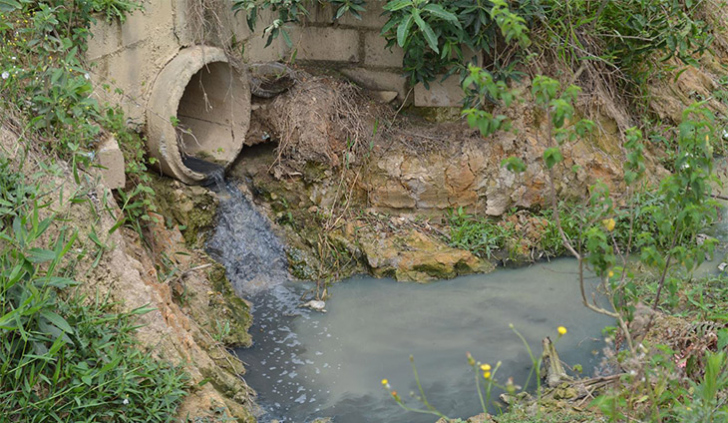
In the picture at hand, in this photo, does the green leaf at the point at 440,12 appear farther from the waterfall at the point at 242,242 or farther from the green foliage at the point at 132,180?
the green foliage at the point at 132,180

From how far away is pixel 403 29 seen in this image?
17.2 ft

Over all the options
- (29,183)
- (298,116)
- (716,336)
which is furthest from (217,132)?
(716,336)

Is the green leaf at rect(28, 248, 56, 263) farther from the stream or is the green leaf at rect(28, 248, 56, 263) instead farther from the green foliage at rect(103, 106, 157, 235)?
the stream

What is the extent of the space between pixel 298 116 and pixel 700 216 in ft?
12.4

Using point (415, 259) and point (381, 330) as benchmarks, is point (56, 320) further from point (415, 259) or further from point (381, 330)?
point (415, 259)

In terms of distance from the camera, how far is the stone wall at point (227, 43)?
5090 millimetres

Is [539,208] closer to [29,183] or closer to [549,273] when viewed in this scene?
[549,273]

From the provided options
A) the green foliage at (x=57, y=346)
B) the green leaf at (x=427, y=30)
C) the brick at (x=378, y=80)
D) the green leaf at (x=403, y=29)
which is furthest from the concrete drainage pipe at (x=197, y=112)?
the green foliage at (x=57, y=346)

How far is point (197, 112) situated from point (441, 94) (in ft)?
6.93

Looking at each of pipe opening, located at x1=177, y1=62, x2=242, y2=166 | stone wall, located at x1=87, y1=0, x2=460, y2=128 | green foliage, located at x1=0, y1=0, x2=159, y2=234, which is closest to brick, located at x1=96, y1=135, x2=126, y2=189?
green foliage, located at x1=0, y1=0, x2=159, y2=234

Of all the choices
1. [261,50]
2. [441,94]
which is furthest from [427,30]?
[261,50]

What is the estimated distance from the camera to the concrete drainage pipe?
17.4ft

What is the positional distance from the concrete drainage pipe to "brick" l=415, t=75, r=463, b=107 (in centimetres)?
152

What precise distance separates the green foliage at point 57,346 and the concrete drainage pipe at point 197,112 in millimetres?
1735
